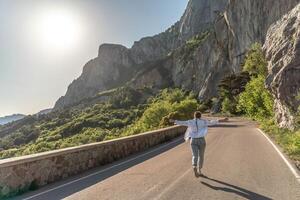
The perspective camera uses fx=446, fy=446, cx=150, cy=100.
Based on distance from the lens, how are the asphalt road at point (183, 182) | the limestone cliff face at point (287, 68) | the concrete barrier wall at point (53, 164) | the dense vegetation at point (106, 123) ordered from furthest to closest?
the dense vegetation at point (106, 123) → the limestone cliff face at point (287, 68) → the concrete barrier wall at point (53, 164) → the asphalt road at point (183, 182)

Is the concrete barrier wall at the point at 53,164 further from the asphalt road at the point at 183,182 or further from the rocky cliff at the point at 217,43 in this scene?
the rocky cliff at the point at 217,43

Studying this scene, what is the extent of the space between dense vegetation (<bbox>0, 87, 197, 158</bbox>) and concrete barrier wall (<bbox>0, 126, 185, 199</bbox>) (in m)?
39.7

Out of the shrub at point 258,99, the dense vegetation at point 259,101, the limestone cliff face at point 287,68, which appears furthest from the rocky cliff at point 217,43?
the limestone cliff face at point 287,68

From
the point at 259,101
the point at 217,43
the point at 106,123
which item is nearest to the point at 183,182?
the point at 259,101

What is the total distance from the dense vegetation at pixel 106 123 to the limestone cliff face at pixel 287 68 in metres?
28.7

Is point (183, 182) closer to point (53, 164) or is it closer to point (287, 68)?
point (53, 164)

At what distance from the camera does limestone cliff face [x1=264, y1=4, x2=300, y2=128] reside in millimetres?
24253

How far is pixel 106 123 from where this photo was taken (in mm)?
130875

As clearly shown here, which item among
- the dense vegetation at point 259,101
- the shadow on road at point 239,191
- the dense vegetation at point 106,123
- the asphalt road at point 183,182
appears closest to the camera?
the shadow on road at point 239,191

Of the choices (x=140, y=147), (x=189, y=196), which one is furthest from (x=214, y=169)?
(x=140, y=147)

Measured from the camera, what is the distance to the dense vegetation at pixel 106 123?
74.5 metres

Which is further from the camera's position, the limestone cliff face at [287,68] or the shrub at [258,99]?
the shrub at [258,99]

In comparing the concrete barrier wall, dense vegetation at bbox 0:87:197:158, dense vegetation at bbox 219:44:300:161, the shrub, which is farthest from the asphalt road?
dense vegetation at bbox 0:87:197:158

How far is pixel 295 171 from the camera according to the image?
40.7ft
